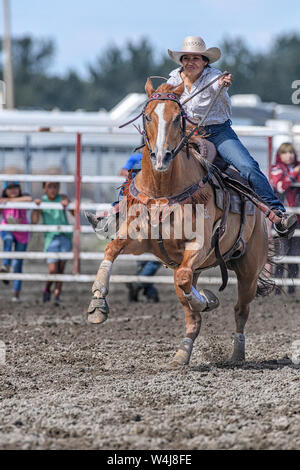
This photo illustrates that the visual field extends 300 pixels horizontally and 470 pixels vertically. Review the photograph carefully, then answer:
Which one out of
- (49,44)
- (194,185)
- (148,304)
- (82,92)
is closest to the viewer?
(194,185)

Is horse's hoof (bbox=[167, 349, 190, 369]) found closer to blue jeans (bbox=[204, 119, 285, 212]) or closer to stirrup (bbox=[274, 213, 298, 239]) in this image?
stirrup (bbox=[274, 213, 298, 239])

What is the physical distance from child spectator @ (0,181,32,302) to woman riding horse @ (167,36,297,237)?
4.91m

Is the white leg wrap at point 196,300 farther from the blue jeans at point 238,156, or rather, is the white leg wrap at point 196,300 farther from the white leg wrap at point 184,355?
the blue jeans at point 238,156

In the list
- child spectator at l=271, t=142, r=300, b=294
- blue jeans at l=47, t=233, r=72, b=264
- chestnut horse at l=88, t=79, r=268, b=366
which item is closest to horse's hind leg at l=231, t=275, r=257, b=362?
chestnut horse at l=88, t=79, r=268, b=366

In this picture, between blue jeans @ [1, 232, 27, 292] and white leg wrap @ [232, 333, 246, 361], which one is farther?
blue jeans @ [1, 232, 27, 292]

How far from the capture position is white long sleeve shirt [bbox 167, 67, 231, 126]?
5.98 meters

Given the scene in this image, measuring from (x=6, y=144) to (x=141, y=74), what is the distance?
6362cm

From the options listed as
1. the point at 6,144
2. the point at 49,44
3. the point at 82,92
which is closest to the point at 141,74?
the point at 82,92

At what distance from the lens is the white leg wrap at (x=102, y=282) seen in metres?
5.34

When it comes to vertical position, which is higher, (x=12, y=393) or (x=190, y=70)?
(x=190, y=70)

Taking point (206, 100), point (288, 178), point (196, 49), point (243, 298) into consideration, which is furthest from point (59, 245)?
point (196, 49)

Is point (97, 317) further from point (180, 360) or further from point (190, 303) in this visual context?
point (180, 360)

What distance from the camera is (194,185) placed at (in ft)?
18.2
